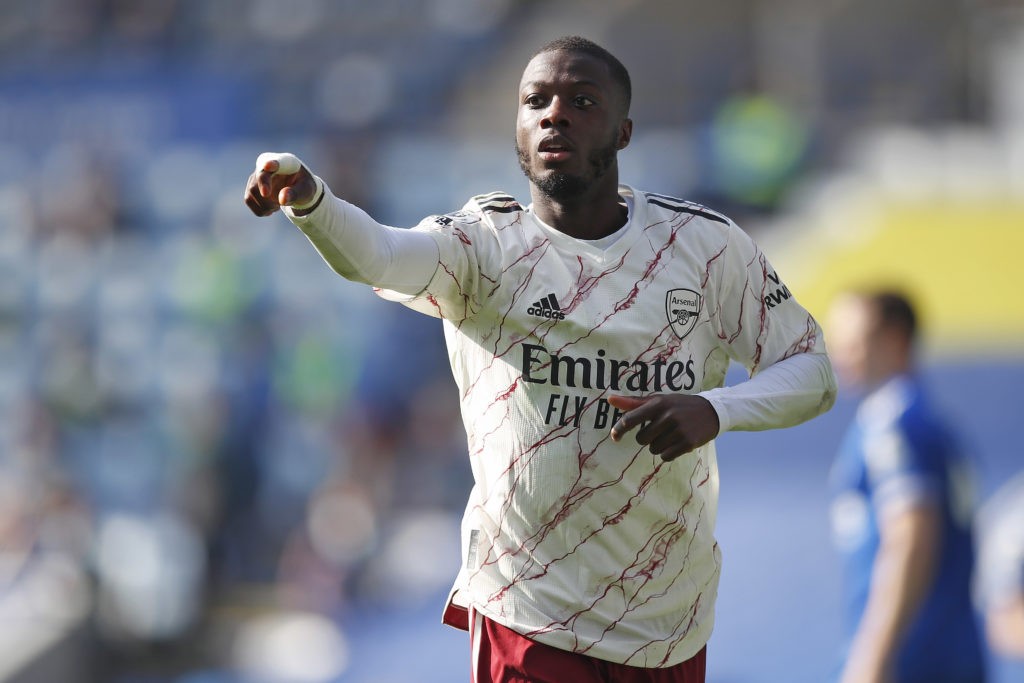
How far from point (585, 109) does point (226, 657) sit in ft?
26.7

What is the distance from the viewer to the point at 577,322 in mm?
2902

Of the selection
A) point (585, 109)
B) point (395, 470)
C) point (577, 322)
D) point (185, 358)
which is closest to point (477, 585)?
point (577, 322)

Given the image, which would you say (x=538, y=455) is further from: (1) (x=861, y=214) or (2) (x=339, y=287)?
(2) (x=339, y=287)

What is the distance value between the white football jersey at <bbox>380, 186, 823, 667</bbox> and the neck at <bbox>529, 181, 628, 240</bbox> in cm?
4

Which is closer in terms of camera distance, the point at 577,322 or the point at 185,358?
the point at 577,322

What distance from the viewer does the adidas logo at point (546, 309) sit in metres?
2.92

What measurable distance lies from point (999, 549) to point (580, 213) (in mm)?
4910

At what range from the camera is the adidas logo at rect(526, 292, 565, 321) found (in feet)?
9.57

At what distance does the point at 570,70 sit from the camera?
293 cm

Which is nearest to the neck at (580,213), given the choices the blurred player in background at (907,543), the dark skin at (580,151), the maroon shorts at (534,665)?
the dark skin at (580,151)

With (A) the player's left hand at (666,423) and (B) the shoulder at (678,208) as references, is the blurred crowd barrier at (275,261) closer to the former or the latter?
(B) the shoulder at (678,208)

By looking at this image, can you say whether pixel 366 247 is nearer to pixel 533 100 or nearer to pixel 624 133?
pixel 533 100

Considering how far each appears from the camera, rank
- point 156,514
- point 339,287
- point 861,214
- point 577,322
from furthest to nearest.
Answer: point 339,287 < point 156,514 < point 861,214 < point 577,322

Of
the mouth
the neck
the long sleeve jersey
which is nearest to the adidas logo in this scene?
the long sleeve jersey
